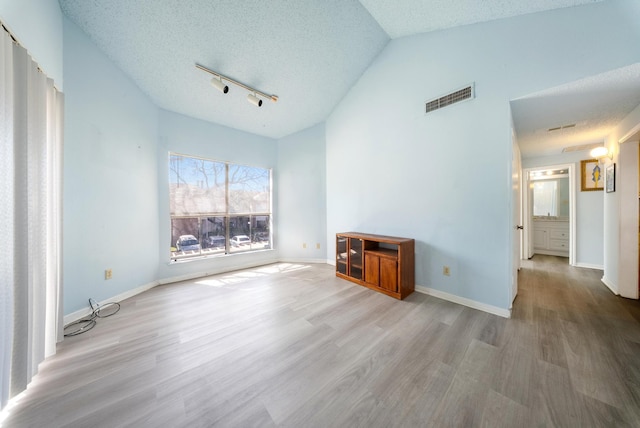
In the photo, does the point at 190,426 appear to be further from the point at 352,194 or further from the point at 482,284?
the point at 352,194

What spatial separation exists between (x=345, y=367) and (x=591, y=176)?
577cm

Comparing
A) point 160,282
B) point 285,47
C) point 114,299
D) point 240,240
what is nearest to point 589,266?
point 285,47

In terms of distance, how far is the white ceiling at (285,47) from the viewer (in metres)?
2.13

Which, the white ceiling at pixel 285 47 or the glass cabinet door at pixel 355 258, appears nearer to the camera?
the white ceiling at pixel 285 47

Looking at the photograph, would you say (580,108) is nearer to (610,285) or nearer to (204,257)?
(610,285)

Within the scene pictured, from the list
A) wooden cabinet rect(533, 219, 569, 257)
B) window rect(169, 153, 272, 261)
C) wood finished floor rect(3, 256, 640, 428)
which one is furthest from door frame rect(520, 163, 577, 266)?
window rect(169, 153, 272, 261)

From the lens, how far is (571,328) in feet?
6.63

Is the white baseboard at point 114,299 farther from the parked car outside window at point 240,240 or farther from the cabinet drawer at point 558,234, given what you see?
the cabinet drawer at point 558,234

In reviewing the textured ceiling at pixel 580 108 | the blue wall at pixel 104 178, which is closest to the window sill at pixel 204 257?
the blue wall at pixel 104 178

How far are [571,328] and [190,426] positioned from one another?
10.5 feet

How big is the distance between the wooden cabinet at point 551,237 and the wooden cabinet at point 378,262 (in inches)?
190

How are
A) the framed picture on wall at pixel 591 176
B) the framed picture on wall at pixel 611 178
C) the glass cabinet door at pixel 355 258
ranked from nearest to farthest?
1. the framed picture on wall at pixel 611 178
2. the glass cabinet door at pixel 355 258
3. the framed picture on wall at pixel 591 176

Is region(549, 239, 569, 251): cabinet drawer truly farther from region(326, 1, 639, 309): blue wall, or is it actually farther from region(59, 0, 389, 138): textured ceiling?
region(59, 0, 389, 138): textured ceiling

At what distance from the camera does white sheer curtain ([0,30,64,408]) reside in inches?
46.8
